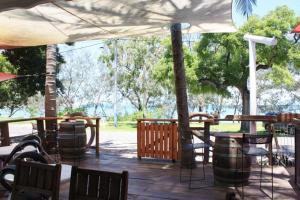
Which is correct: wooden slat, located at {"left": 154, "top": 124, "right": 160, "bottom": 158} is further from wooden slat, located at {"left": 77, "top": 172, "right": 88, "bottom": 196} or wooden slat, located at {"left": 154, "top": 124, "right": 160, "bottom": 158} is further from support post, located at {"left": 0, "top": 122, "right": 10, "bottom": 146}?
wooden slat, located at {"left": 77, "top": 172, "right": 88, "bottom": 196}

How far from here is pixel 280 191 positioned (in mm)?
4586

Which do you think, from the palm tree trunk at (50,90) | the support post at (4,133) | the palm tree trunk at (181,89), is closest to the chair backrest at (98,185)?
the palm tree trunk at (181,89)

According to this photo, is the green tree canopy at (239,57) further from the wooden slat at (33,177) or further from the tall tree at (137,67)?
the wooden slat at (33,177)

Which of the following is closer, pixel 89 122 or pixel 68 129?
pixel 68 129

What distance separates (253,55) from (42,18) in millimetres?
5646

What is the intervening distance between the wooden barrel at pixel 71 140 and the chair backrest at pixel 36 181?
4764 mm

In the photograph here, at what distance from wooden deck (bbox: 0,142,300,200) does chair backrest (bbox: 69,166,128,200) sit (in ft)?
5.30

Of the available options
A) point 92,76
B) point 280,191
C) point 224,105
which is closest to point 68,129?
point 280,191

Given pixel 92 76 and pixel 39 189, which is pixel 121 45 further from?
pixel 39 189

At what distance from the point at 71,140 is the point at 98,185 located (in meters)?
5.11

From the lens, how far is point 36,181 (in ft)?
6.86

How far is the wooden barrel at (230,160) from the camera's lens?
15.3ft

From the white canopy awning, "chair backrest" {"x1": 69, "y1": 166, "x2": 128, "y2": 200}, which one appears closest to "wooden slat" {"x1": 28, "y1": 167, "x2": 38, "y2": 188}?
"chair backrest" {"x1": 69, "y1": 166, "x2": 128, "y2": 200}

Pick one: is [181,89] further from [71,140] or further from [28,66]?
[28,66]
